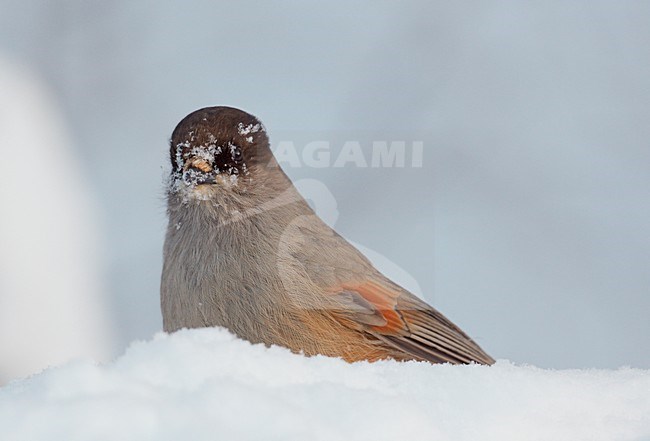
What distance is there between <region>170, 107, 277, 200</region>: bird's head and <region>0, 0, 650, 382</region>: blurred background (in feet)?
0.30

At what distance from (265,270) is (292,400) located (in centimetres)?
113

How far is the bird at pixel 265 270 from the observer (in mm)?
2293

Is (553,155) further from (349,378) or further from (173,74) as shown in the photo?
(349,378)

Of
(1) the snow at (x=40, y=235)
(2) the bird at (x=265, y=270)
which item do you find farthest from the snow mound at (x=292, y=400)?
(1) the snow at (x=40, y=235)

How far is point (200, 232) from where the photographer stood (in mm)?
2469

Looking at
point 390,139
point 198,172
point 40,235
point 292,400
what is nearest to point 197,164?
point 198,172

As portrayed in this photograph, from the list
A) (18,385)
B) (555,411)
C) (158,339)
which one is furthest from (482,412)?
(18,385)

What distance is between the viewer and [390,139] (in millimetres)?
2639

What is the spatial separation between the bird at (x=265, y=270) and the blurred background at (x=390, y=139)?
90 millimetres

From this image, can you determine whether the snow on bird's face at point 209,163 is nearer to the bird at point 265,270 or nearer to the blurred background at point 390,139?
the bird at point 265,270

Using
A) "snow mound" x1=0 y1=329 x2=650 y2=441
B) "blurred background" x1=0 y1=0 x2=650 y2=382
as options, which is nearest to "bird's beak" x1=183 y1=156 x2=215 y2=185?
"blurred background" x1=0 y1=0 x2=650 y2=382

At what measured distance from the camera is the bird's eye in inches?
98.6

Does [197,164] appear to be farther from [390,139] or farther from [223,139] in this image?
[390,139]

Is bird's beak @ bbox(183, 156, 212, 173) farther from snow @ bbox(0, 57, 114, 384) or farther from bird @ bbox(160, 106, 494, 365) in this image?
snow @ bbox(0, 57, 114, 384)
